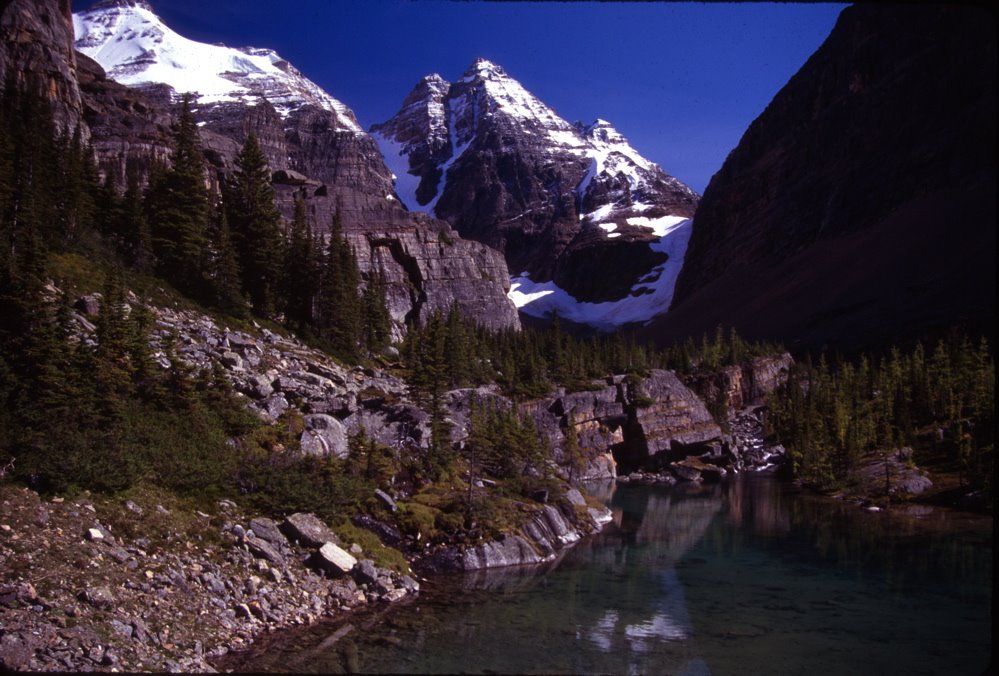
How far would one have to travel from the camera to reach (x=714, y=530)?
116 feet

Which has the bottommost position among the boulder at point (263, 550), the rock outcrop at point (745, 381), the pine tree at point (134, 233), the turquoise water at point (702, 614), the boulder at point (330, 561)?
the turquoise water at point (702, 614)

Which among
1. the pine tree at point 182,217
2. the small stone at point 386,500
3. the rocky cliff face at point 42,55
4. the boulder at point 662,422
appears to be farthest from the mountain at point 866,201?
the rocky cliff face at point 42,55

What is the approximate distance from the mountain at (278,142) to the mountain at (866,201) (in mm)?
53504

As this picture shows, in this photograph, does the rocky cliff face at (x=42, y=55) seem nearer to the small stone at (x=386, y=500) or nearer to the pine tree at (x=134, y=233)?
the pine tree at (x=134, y=233)

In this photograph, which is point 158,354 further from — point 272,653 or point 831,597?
point 831,597

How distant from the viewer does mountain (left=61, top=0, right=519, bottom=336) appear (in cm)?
6275

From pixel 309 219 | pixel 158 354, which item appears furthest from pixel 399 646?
pixel 309 219

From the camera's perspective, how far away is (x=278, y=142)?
360 feet

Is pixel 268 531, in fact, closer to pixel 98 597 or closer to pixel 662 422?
pixel 98 597

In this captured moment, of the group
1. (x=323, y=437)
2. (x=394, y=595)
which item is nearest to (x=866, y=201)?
(x=323, y=437)

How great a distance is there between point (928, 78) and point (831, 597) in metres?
139

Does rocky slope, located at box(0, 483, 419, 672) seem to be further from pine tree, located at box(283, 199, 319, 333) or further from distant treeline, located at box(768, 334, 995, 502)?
distant treeline, located at box(768, 334, 995, 502)

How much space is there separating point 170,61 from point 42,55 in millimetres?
126619

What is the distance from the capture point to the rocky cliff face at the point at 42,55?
43.5 m
